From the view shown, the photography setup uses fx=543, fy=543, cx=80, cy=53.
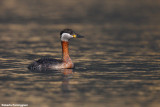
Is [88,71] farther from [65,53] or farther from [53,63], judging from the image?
[65,53]

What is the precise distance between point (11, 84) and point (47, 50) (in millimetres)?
10032

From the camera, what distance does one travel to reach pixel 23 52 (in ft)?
90.2

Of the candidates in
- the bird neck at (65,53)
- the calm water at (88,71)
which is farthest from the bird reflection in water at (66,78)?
the bird neck at (65,53)

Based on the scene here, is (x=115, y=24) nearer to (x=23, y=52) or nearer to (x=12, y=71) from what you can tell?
(x=23, y=52)

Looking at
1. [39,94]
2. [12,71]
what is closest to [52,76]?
[12,71]

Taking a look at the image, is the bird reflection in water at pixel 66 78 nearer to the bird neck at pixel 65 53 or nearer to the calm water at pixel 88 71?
the calm water at pixel 88 71

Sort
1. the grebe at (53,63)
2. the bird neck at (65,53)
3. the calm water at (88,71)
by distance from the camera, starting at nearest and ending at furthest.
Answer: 1. the calm water at (88,71)
2. the grebe at (53,63)
3. the bird neck at (65,53)

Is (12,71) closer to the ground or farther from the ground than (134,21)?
closer to the ground

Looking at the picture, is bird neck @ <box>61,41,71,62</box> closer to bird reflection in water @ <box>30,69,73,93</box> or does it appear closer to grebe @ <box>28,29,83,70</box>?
grebe @ <box>28,29,83,70</box>

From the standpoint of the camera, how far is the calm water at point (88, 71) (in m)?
16.2

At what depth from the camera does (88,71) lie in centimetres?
2152

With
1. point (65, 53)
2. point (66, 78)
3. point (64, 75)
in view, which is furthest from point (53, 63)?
point (66, 78)

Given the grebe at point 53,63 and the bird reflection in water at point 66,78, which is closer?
the bird reflection in water at point 66,78

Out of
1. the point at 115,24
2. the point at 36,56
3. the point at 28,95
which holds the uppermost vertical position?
the point at 115,24
